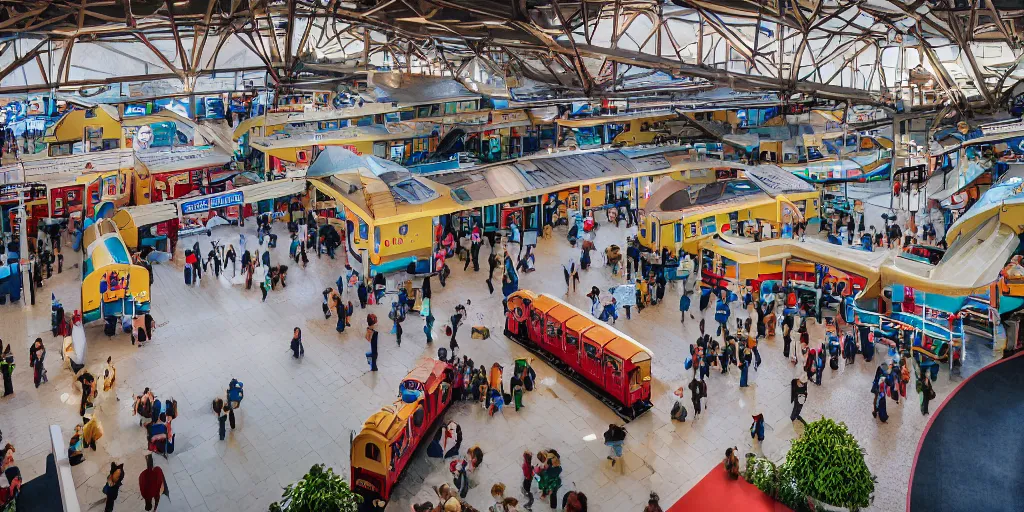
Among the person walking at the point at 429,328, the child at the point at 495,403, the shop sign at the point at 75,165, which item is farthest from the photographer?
the shop sign at the point at 75,165

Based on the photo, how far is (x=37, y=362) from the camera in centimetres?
1792

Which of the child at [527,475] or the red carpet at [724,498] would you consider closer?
the red carpet at [724,498]

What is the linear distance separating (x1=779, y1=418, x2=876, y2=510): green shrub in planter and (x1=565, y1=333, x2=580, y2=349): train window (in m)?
5.96

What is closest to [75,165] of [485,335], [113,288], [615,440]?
[113,288]

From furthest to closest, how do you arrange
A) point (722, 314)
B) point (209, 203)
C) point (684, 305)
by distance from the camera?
point (209, 203), point (684, 305), point (722, 314)

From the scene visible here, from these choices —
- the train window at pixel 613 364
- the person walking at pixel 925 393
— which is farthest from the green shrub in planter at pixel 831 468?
the person walking at pixel 925 393

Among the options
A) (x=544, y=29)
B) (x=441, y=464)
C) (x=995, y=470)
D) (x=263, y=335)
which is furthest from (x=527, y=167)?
(x=995, y=470)

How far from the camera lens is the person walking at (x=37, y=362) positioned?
17875 mm

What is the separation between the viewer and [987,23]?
25.8 metres

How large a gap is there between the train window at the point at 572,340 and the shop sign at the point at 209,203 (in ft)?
45.8

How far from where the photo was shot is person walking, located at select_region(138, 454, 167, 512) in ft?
43.5

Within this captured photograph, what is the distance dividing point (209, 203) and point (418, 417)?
14465mm

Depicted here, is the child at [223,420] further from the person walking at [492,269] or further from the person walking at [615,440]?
the person walking at [492,269]

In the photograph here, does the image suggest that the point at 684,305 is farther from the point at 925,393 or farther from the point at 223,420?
the point at 223,420
